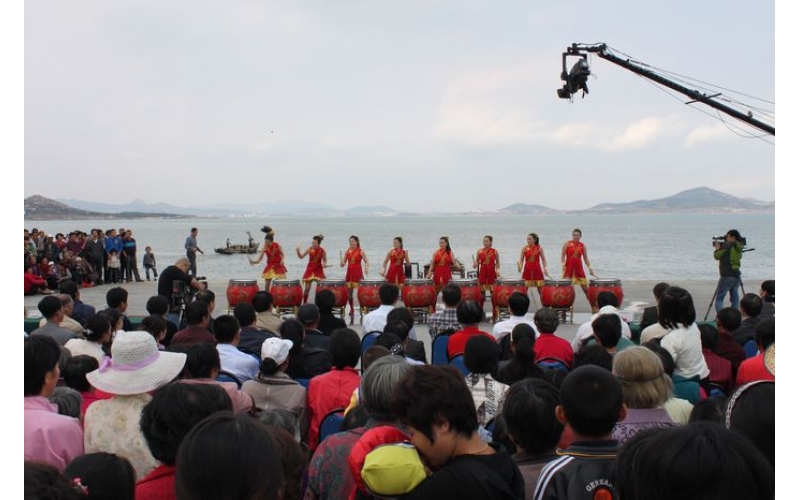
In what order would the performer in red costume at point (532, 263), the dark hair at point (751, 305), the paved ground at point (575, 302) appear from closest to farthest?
the dark hair at point (751, 305) < the paved ground at point (575, 302) < the performer in red costume at point (532, 263)

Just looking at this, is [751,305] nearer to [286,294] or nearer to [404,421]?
[404,421]

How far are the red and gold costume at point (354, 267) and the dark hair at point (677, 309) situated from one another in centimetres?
842

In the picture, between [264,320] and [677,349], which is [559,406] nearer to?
[677,349]

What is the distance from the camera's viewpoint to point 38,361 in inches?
129

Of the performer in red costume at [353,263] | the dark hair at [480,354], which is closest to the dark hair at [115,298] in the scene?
the dark hair at [480,354]

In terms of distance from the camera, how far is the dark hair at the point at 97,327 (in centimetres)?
522

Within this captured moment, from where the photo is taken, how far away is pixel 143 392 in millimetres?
3238

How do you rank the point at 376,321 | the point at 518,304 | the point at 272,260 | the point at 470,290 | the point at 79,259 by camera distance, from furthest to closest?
1. the point at 79,259
2. the point at 272,260
3. the point at 470,290
4. the point at 376,321
5. the point at 518,304

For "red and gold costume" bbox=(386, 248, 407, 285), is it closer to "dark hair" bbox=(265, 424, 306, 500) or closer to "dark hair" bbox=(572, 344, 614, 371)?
"dark hair" bbox=(572, 344, 614, 371)

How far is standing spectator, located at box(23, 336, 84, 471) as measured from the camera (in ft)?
9.38

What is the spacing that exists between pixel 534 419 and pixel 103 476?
1549 millimetres

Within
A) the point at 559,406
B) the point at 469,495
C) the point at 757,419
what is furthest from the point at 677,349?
the point at 469,495

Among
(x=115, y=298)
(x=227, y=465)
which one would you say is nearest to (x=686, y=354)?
(x=227, y=465)

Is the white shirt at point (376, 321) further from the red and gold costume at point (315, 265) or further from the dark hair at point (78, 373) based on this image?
the red and gold costume at point (315, 265)
